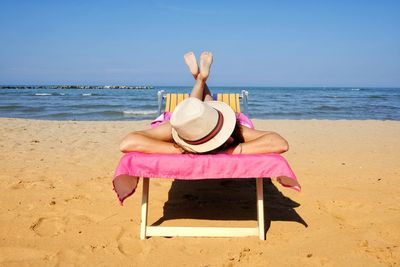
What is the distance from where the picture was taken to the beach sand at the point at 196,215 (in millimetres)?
2383

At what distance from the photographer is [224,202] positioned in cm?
352

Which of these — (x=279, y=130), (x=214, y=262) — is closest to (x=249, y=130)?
(x=214, y=262)

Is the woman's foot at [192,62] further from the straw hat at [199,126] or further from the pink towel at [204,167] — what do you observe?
the pink towel at [204,167]

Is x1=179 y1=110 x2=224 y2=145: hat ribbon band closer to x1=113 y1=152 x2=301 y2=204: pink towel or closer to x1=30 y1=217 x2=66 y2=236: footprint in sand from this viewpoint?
x1=113 y1=152 x2=301 y2=204: pink towel

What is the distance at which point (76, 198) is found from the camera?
354 centimetres

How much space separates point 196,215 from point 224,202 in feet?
1.46

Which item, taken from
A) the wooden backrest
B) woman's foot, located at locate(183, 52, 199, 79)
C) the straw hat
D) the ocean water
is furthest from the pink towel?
the ocean water

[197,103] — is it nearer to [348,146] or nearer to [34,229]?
[34,229]

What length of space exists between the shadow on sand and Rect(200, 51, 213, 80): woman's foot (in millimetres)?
1223

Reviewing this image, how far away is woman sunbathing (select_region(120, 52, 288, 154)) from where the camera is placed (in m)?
2.50

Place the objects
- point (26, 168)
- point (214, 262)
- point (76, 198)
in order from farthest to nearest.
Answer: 1. point (26, 168)
2. point (76, 198)
3. point (214, 262)

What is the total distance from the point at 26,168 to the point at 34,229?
210 cm

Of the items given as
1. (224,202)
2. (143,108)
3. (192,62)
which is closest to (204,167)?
(224,202)

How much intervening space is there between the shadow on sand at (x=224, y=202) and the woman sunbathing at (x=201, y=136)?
0.68 m
